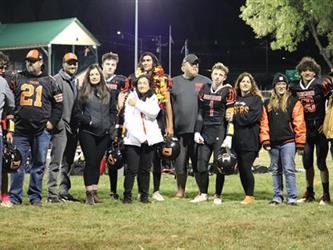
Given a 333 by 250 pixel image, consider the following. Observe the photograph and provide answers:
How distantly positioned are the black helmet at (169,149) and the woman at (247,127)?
0.84 m

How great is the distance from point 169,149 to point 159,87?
93 centimetres

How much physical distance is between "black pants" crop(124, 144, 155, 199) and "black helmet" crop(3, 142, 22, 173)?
1516 mm

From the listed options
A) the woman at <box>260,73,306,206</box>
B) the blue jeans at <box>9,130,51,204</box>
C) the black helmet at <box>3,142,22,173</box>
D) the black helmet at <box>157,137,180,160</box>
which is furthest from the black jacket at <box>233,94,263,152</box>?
the black helmet at <box>3,142,22,173</box>

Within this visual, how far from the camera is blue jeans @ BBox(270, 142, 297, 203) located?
28.3ft

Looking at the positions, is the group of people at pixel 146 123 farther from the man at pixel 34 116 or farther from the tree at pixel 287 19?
the tree at pixel 287 19

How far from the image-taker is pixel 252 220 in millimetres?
7406

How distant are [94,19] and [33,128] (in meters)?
53.5

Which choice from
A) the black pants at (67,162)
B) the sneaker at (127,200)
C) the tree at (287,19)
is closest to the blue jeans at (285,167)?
the sneaker at (127,200)

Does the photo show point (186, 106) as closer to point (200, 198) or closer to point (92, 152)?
point (200, 198)

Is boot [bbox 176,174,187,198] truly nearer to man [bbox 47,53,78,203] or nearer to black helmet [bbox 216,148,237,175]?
black helmet [bbox 216,148,237,175]

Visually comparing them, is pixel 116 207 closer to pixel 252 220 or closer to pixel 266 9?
pixel 252 220

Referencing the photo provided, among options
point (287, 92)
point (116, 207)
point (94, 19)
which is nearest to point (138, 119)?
point (116, 207)

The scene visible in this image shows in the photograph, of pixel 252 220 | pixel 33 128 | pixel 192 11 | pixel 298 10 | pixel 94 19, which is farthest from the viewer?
pixel 192 11

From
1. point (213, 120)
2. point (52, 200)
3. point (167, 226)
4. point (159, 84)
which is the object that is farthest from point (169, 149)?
point (167, 226)
